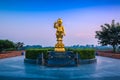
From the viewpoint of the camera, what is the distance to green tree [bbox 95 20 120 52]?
34.3 meters

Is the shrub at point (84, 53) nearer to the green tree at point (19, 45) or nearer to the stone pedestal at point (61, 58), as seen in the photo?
the stone pedestal at point (61, 58)

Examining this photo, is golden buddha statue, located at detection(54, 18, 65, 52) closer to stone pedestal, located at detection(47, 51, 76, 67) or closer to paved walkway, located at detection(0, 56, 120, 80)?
stone pedestal, located at detection(47, 51, 76, 67)

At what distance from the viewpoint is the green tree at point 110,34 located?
3428 centimetres

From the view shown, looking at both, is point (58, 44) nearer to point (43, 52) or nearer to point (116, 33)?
point (43, 52)

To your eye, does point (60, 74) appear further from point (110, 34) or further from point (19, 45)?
point (19, 45)

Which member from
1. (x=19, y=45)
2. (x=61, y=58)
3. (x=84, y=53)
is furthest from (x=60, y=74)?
(x=19, y=45)

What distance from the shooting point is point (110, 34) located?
113 feet

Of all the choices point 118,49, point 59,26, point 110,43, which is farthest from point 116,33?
point 59,26

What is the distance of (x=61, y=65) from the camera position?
1664cm

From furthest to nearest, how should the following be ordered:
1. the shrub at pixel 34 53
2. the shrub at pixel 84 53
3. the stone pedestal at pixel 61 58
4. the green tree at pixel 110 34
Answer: the green tree at pixel 110 34 < the shrub at pixel 84 53 < the shrub at pixel 34 53 < the stone pedestal at pixel 61 58

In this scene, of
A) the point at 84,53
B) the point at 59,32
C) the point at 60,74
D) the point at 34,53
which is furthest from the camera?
the point at 59,32

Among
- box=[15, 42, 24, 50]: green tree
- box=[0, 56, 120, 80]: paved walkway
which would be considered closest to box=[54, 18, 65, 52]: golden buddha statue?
box=[0, 56, 120, 80]: paved walkway

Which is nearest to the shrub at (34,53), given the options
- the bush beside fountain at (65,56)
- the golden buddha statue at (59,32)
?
the bush beside fountain at (65,56)

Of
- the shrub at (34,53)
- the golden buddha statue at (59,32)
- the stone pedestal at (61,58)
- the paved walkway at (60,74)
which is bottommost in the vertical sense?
the paved walkway at (60,74)
